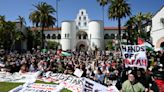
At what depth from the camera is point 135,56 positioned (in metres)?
12.1

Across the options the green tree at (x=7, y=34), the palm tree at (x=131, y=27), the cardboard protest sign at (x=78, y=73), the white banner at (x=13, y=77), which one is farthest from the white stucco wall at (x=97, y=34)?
the cardboard protest sign at (x=78, y=73)

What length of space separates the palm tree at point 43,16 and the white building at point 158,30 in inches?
1056

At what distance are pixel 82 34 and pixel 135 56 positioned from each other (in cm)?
8388

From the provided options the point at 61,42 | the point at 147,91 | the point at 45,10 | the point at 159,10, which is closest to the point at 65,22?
the point at 61,42

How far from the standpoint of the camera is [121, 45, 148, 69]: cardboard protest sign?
11.7m

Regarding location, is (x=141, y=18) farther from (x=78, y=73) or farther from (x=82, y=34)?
(x=78, y=73)

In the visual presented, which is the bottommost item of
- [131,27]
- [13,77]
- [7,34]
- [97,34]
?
[13,77]

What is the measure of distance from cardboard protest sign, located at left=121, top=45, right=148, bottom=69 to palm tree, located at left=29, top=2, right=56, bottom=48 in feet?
181

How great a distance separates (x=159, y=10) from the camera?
44.6 metres

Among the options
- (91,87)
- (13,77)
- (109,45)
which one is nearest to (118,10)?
(109,45)

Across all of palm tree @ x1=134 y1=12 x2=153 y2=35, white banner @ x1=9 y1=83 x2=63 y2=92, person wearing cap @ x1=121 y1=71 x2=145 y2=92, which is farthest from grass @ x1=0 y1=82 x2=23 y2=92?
Answer: palm tree @ x1=134 y1=12 x2=153 y2=35

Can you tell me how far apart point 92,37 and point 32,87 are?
3314 inches

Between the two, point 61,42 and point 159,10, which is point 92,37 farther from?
point 159,10

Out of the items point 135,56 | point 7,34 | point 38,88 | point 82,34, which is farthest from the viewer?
point 82,34
